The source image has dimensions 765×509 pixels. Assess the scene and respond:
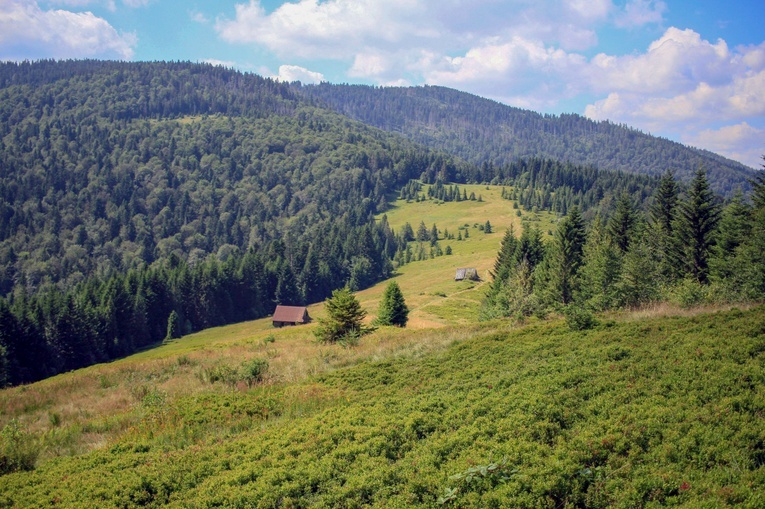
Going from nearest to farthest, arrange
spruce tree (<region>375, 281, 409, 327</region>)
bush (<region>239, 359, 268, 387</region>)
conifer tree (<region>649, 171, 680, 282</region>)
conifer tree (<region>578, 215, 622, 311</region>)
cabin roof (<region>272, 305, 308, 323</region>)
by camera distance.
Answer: bush (<region>239, 359, 268, 387</region>) → conifer tree (<region>578, 215, 622, 311</region>) → conifer tree (<region>649, 171, 680, 282</region>) → spruce tree (<region>375, 281, 409, 327</region>) → cabin roof (<region>272, 305, 308, 323</region>)

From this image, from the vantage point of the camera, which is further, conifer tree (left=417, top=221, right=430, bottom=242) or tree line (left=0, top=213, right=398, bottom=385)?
conifer tree (left=417, top=221, right=430, bottom=242)

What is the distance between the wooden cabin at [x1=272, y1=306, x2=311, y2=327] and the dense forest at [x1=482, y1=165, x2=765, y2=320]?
48480 millimetres

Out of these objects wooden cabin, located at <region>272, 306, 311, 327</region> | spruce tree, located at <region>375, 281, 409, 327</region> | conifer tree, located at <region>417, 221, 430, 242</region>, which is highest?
conifer tree, located at <region>417, 221, 430, 242</region>

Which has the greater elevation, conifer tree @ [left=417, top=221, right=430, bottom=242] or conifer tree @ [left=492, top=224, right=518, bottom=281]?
conifer tree @ [left=417, top=221, right=430, bottom=242]

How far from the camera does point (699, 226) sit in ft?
137

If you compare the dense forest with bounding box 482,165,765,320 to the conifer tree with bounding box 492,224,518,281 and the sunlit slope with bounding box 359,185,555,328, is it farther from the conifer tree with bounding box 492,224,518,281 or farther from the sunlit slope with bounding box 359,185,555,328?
the sunlit slope with bounding box 359,185,555,328

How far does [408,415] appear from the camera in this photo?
43.5 ft

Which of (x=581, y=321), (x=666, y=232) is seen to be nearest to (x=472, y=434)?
(x=581, y=321)

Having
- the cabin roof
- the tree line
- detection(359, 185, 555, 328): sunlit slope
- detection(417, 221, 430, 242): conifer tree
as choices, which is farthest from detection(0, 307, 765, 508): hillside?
detection(417, 221, 430, 242): conifer tree

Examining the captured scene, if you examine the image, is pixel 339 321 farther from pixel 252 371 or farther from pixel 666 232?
pixel 666 232

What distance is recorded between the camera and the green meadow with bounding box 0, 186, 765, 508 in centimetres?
909

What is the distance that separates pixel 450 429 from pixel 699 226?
4119 centimetres

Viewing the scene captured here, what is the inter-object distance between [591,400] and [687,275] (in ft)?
112

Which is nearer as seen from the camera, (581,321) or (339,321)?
(581,321)
